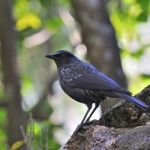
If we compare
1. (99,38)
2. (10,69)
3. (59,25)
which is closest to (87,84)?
(99,38)

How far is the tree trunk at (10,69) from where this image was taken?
25.1 ft

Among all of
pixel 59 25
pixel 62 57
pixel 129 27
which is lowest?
pixel 129 27

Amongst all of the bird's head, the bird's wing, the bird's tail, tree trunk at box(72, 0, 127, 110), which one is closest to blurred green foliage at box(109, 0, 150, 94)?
tree trunk at box(72, 0, 127, 110)

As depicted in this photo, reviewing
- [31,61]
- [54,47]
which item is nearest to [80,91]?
[54,47]

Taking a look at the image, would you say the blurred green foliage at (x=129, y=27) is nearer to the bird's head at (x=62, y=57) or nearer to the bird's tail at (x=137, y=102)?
the bird's head at (x=62, y=57)

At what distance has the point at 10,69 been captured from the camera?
25.4 feet

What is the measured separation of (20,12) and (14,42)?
2448mm

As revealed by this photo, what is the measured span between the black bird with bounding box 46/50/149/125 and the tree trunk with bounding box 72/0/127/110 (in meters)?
1.65

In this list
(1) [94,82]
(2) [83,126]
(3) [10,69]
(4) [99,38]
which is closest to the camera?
(2) [83,126]

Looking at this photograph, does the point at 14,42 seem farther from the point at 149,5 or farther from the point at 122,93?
the point at 122,93

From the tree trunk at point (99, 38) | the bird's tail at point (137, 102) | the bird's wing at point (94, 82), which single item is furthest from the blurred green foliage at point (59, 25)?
the bird's tail at point (137, 102)

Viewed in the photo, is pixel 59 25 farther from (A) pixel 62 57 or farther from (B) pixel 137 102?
(B) pixel 137 102

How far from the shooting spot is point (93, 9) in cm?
737

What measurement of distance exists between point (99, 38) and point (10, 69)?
1231 mm
